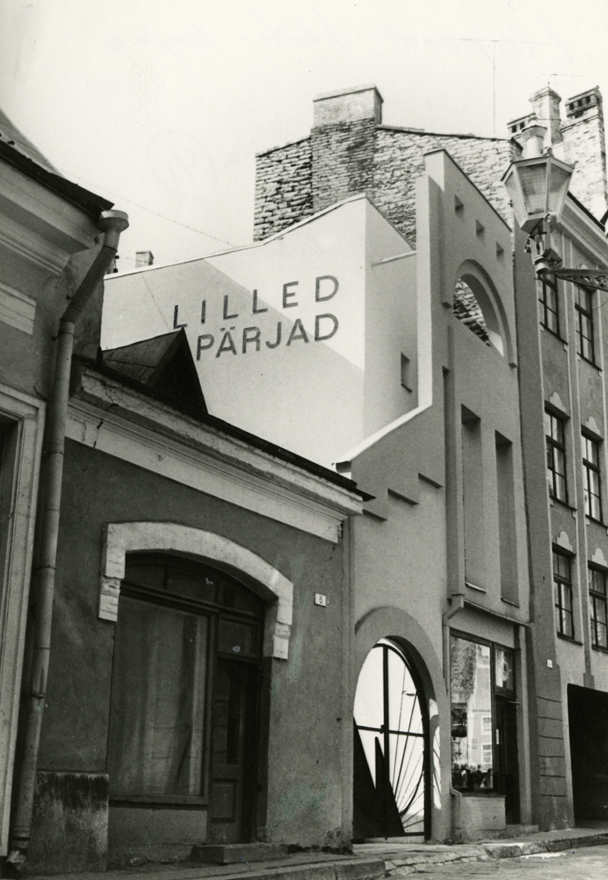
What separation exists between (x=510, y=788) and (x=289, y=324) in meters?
8.11

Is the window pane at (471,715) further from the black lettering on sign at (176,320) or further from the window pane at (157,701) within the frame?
the black lettering on sign at (176,320)

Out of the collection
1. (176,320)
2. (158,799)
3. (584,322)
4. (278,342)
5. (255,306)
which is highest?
(584,322)

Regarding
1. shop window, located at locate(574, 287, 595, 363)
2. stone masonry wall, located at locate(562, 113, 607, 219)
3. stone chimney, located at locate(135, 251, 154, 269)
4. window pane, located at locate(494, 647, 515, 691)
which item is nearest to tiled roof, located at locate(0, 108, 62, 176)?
window pane, located at locate(494, 647, 515, 691)

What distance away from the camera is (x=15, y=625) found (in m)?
7.71

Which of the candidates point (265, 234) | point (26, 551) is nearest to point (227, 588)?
point (26, 551)

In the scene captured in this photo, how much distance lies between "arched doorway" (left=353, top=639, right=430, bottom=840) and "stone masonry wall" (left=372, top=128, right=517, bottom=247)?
28.7 ft

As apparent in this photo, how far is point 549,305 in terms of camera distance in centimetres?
2191

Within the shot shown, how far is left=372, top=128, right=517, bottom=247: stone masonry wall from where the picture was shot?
20.1 m

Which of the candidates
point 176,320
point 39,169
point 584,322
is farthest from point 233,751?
point 584,322

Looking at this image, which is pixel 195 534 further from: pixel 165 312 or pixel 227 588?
pixel 165 312

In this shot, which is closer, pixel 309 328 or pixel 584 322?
pixel 309 328

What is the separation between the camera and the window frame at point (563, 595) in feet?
65.4

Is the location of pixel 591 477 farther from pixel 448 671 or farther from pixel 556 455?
pixel 448 671

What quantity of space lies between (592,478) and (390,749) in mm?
10608
